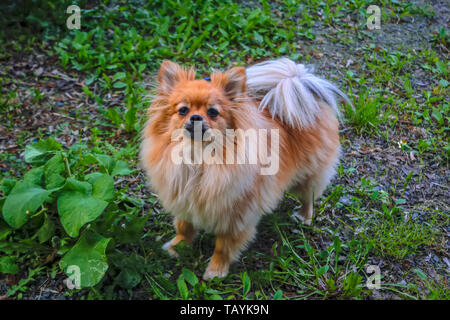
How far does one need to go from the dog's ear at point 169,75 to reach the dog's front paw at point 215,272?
122 cm

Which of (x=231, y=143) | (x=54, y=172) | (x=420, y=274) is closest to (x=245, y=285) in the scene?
(x=231, y=143)

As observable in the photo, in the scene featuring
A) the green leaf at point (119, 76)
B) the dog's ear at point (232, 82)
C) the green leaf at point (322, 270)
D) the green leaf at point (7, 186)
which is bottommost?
the green leaf at point (322, 270)

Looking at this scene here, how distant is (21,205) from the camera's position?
2215 mm

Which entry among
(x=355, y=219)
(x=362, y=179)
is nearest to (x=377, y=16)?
(x=362, y=179)

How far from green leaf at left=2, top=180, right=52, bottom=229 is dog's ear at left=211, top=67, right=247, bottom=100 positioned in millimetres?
1183

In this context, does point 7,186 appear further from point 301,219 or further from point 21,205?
point 301,219

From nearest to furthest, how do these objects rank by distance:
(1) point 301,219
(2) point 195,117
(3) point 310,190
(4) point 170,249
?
(2) point 195,117, (4) point 170,249, (3) point 310,190, (1) point 301,219

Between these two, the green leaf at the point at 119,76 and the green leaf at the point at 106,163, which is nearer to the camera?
the green leaf at the point at 106,163

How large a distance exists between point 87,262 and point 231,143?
1.09 m

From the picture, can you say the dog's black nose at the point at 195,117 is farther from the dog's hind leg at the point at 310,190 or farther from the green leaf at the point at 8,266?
the green leaf at the point at 8,266

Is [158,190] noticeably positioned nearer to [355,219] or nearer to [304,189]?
[304,189]

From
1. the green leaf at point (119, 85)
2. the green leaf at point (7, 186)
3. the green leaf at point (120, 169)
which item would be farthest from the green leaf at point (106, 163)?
the green leaf at point (119, 85)

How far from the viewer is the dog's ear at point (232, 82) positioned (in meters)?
2.31

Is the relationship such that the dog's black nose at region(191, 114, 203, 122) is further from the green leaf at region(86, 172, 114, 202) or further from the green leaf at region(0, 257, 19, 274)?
the green leaf at region(0, 257, 19, 274)
